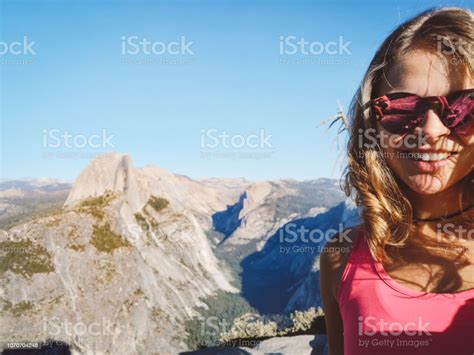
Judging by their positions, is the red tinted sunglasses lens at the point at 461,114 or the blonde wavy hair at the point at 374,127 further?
the blonde wavy hair at the point at 374,127

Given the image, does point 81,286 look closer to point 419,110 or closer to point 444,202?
point 444,202

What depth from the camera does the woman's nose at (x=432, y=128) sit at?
2525 millimetres

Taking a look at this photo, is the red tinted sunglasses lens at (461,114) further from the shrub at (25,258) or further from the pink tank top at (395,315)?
the shrub at (25,258)

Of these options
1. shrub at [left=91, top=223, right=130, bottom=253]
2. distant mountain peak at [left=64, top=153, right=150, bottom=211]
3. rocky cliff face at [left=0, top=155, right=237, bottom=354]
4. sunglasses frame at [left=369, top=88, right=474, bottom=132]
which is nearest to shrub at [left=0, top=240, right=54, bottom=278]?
rocky cliff face at [left=0, top=155, right=237, bottom=354]

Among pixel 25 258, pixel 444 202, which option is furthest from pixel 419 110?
pixel 25 258

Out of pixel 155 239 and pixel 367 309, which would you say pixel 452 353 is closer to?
pixel 367 309

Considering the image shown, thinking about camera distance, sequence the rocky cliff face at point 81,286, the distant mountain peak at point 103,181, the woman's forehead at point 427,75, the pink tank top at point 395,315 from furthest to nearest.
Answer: the distant mountain peak at point 103,181 < the rocky cliff face at point 81,286 < the woman's forehead at point 427,75 < the pink tank top at point 395,315

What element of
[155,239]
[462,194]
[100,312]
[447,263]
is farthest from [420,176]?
[155,239]

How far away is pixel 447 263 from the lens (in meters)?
2.67

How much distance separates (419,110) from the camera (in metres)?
2.61

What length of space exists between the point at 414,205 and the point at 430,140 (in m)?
Result: 0.59

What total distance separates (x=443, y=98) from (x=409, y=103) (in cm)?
19

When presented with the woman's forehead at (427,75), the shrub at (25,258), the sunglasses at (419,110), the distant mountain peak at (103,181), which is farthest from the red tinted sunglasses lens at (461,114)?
the distant mountain peak at (103,181)

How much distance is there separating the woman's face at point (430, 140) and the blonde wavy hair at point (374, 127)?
77 mm
